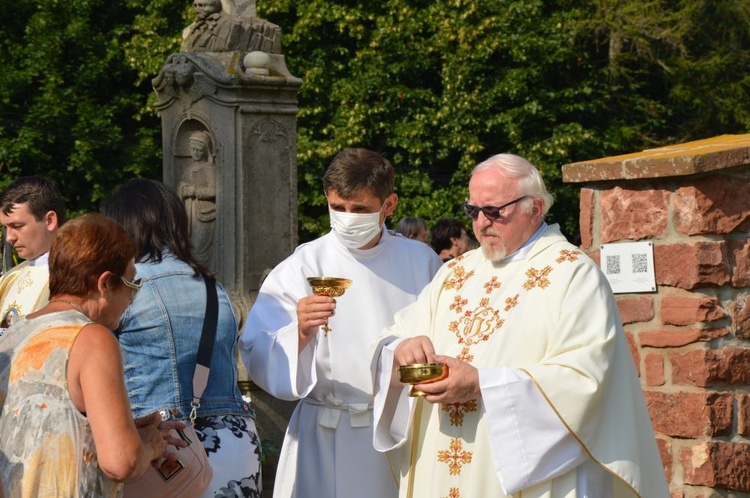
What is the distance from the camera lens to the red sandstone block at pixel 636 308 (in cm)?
627

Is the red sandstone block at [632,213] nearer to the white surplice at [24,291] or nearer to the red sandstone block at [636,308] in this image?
the red sandstone block at [636,308]

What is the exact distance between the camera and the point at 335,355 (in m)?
5.41

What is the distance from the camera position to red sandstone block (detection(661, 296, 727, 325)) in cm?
606

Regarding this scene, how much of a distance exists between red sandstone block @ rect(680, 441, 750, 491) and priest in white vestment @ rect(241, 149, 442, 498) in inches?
65.3

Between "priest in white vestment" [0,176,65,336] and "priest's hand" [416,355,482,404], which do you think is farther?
"priest in white vestment" [0,176,65,336]

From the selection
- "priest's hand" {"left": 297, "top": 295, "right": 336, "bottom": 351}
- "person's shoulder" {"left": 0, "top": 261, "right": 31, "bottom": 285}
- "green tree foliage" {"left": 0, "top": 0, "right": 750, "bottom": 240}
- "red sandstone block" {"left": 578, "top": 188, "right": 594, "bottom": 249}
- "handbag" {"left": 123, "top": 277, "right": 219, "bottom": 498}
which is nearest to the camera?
"handbag" {"left": 123, "top": 277, "right": 219, "bottom": 498}

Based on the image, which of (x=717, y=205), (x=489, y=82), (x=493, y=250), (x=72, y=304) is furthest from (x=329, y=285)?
(x=489, y=82)

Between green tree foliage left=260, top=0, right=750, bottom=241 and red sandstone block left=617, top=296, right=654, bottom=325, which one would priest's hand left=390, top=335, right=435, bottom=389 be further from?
green tree foliage left=260, top=0, right=750, bottom=241

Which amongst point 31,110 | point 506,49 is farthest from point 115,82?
point 506,49

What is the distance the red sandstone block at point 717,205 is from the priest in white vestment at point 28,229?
305cm

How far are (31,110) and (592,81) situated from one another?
10.9m

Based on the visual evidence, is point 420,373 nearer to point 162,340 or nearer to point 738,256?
point 162,340

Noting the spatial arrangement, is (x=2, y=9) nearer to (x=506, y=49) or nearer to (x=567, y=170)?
(x=506, y=49)

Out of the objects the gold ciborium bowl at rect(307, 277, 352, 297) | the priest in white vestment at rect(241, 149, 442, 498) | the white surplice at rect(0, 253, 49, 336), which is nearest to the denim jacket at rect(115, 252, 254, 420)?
the gold ciborium bowl at rect(307, 277, 352, 297)
